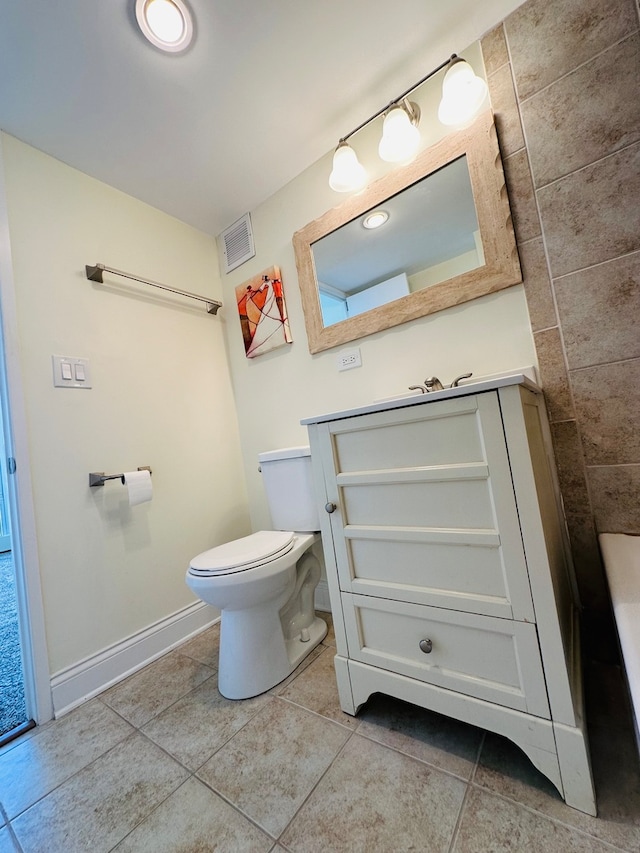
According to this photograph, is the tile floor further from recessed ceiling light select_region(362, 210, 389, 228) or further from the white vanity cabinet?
recessed ceiling light select_region(362, 210, 389, 228)

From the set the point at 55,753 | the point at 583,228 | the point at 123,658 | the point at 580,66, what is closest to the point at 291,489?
the point at 123,658

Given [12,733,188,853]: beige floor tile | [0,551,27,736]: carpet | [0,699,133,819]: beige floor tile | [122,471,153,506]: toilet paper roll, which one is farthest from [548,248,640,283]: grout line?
[0,551,27,736]: carpet

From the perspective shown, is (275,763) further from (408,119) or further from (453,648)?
(408,119)

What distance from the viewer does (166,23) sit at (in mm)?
1027

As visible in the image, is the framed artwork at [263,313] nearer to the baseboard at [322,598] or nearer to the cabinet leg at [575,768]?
the baseboard at [322,598]

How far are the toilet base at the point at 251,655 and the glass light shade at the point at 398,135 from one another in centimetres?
172

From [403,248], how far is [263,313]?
75 centimetres

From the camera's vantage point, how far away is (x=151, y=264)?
5.41 feet

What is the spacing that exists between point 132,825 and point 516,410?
Result: 4.03 ft

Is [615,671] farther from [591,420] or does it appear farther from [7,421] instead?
[7,421]

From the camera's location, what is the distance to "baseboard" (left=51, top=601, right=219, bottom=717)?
1138 millimetres

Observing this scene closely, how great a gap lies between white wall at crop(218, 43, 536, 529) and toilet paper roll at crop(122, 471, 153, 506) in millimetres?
585

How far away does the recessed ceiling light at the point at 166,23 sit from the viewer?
986 millimetres

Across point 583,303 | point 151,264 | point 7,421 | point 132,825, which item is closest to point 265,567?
point 132,825
